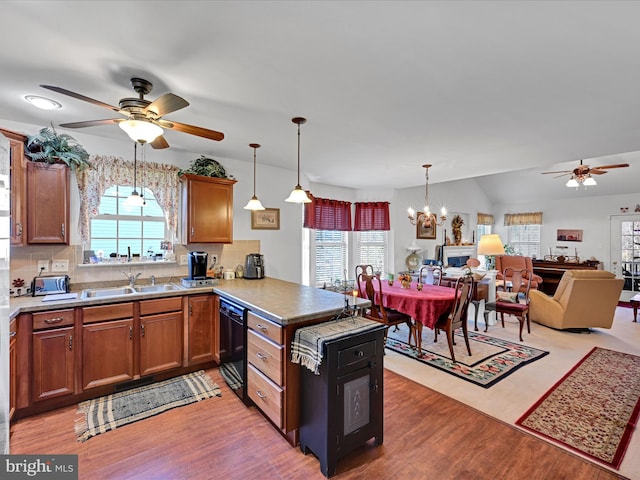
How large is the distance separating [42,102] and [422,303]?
3969mm

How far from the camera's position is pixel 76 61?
6.02 feet

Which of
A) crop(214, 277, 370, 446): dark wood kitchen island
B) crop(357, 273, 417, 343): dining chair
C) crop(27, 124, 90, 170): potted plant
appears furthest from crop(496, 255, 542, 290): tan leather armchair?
crop(27, 124, 90, 170): potted plant

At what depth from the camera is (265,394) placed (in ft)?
7.38

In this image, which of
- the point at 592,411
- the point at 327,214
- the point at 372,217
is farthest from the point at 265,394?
the point at 372,217

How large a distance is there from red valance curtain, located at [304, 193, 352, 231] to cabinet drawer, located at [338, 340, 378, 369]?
3664 mm

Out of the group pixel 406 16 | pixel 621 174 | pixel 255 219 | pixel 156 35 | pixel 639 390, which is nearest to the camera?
pixel 406 16

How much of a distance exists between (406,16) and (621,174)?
7430mm

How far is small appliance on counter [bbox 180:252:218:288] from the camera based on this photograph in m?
3.36

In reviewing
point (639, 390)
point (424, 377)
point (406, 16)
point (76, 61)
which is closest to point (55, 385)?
point (76, 61)

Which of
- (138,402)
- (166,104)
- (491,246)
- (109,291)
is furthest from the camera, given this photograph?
(491,246)

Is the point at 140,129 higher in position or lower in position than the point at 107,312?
higher

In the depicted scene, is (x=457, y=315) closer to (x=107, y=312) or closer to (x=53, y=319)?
(x=107, y=312)

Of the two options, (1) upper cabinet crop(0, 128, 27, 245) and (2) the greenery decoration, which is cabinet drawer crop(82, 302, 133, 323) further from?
(2) the greenery decoration

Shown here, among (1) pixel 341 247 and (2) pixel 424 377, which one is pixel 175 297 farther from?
(1) pixel 341 247
